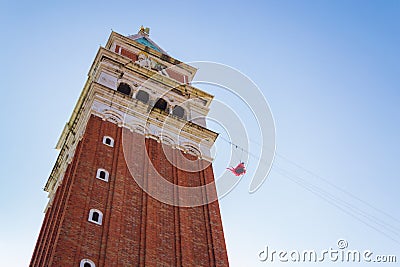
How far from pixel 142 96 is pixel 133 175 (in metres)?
7.28

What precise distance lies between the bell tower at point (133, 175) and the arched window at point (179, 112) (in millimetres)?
63

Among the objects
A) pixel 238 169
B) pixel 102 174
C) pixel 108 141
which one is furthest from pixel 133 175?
pixel 238 169

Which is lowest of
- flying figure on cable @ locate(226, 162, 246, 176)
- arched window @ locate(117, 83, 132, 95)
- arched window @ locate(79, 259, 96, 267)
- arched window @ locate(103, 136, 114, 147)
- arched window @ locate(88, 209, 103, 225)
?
arched window @ locate(79, 259, 96, 267)

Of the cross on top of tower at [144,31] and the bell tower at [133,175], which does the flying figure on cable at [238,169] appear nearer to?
the bell tower at [133,175]

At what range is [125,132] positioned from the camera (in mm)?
25875

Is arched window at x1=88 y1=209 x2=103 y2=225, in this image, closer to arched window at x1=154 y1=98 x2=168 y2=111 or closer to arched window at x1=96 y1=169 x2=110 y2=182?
arched window at x1=96 y1=169 x2=110 y2=182

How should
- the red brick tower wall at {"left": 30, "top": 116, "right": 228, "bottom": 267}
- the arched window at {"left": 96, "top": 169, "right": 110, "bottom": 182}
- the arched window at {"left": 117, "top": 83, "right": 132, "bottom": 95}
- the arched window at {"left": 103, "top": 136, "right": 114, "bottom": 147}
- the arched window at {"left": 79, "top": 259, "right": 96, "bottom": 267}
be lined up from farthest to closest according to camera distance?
the arched window at {"left": 117, "top": 83, "right": 132, "bottom": 95}, the arched window at {"left": 103, "top": 136, "right": 114, "bottom": 147}, the arched window at {"left": 96, "top": 169, "right": 110, "bottom": 182}, the red brick tower wall at {"left": 30, "top": 116, "right": 228, "bottom": 267}, the arched window at {"left": 79, "top": 259, "right": 96, "bottom": 267}

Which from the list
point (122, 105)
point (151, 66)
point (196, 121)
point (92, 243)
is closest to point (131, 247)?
Answer: point (92, 243)

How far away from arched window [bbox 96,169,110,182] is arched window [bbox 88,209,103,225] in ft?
7.69

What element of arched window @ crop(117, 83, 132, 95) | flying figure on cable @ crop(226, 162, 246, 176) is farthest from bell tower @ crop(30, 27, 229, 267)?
flying figure on cable @ crop(226, 162, 246, 176)

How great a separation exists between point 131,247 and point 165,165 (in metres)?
6.74

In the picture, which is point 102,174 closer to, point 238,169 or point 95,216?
point 95,216

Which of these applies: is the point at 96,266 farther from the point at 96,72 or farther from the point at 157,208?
the point at 96,72

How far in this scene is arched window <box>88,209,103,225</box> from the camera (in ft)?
63.0
